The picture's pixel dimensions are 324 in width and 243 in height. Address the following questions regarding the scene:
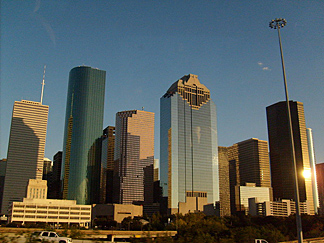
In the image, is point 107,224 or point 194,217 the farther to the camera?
point 107,224

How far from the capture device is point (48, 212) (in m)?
183

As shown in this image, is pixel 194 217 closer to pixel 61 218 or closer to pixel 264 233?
pixel 61 218

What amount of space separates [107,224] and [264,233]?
12392 centimetres

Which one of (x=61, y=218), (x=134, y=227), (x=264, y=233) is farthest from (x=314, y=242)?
(x=61, y=218)

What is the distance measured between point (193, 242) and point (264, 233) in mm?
50011

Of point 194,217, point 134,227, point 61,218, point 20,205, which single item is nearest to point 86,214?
point 61,218

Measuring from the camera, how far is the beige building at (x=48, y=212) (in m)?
175

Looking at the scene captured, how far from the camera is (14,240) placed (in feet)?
80.9

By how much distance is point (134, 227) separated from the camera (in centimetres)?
15700

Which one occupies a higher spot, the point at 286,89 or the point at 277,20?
the point at 277,20

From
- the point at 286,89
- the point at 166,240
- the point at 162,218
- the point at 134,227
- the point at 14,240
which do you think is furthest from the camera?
the point at 162,218

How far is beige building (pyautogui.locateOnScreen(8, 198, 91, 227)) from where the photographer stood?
175 meters

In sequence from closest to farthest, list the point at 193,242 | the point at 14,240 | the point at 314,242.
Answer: the point at 14,240 < the point at 193,242 < the point at 314,242

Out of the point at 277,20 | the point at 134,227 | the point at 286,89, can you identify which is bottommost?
the point at 134,227
